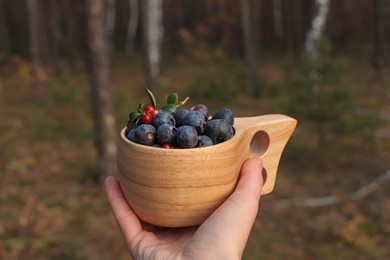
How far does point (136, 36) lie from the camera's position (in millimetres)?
25031

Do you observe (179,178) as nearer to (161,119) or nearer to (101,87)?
(161,119)

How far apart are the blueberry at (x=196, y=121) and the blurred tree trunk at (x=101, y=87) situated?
12.5 feet

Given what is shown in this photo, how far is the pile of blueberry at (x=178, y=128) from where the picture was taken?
5.19ft

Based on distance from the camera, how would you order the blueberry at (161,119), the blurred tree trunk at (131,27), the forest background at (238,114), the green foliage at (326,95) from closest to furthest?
1. the blueberry at (161,119)
2. the forest background at (238,114)
3. the green foliage at (326,95)
4. the blurred tree trunk at (131,27)

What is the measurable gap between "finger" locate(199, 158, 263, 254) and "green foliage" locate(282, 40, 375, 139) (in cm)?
457

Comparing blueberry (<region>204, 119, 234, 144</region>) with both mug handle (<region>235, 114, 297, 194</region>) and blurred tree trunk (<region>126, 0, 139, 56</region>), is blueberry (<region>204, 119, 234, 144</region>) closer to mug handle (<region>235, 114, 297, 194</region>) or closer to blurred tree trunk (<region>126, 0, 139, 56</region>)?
mug handle (<region>235, 114, 297, 194</region>)

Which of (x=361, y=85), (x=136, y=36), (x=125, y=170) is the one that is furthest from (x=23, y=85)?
(x=136, y=36)

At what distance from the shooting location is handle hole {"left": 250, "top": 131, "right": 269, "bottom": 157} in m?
1.86

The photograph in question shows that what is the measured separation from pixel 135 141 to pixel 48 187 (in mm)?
4229

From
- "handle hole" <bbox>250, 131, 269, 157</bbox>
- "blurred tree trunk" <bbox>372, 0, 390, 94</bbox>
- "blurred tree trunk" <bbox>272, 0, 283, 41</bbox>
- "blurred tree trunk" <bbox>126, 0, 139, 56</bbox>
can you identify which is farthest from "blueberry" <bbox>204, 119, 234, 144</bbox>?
"blurred tree trunk" <bbox>272, 0, 283, 41</bbox>

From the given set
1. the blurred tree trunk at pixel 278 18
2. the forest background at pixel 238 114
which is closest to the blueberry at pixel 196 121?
the forest background at pixel 238 114

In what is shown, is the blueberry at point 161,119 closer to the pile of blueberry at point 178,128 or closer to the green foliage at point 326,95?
the pile of blueberry at point 178,128

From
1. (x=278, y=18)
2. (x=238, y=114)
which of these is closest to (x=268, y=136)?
(x=238, y=114)

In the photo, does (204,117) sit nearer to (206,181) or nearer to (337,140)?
(206,181)
